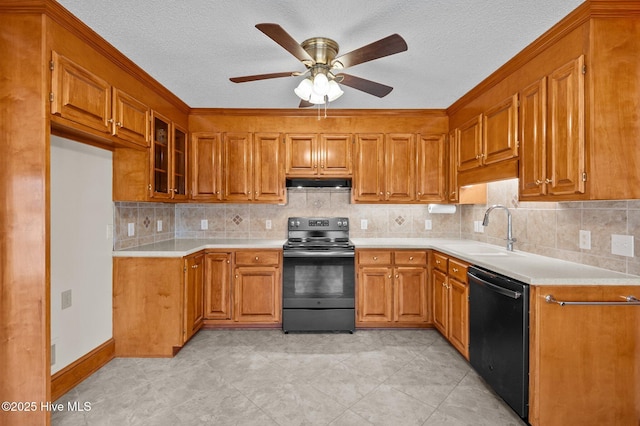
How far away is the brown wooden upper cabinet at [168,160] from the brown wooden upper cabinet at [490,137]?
288 centimetres

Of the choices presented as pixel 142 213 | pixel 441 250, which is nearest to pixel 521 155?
pixel 441 250

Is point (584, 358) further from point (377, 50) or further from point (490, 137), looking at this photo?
point (377, 50)

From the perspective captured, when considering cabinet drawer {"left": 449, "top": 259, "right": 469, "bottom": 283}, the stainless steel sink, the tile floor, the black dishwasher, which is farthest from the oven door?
the black dishwasher

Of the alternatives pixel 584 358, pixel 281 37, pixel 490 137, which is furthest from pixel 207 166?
pixel 584 358

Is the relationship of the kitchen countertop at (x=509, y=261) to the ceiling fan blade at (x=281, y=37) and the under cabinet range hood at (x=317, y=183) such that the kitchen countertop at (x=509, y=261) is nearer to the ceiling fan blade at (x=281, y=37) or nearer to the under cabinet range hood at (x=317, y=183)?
the under cabinet range hood at (x=317, y=183)

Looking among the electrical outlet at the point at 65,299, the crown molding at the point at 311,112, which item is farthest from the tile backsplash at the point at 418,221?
the crown molding at the point at 311,112

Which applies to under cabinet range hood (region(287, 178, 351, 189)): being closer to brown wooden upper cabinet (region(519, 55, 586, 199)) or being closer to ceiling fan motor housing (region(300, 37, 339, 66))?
ceiling fan motor housing (region(300, 37, 339, 66))

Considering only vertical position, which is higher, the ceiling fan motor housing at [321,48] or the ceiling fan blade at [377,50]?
the ceiling fan motor housing at [321,48]

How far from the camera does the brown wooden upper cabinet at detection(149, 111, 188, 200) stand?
2.74 m

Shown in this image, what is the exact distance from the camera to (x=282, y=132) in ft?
11.2

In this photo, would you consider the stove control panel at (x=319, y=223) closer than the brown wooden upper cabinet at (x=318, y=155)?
No

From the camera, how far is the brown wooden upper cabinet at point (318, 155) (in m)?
3.40

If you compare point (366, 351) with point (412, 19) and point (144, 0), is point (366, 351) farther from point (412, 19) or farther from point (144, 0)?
point (144, 0)

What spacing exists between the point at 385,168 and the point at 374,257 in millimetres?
995
